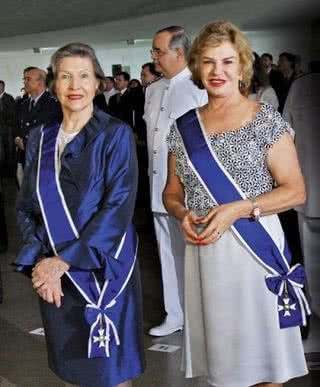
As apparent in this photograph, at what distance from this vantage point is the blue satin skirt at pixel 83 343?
191 centimetres

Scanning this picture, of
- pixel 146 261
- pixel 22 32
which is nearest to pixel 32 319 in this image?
pixel 146 261

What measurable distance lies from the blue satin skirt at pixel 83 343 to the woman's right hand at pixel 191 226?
0.25 meters

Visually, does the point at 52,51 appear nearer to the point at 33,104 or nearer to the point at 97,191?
the point at 33,104

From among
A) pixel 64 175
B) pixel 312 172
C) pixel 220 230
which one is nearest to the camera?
pixel 220 230

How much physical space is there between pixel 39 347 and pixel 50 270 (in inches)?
61.2

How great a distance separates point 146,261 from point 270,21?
7.53ft

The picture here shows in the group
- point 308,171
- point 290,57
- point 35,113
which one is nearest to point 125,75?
point 35,113

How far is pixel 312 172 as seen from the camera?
255cm

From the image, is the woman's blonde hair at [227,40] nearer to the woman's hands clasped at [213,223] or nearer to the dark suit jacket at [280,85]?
the woman's hands clasped at [213,223]

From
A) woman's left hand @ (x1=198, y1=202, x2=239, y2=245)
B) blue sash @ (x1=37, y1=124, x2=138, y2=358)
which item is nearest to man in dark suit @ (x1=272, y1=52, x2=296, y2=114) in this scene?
woman's left hand @ (x1=198, y1=202, x2=239, y2=245)

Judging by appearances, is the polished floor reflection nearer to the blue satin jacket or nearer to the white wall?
the blue satin jacket

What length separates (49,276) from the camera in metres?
1.82

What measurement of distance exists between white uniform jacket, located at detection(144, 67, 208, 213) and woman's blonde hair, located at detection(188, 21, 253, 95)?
104cm

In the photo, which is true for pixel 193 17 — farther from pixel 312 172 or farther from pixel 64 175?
pixel 64 175
